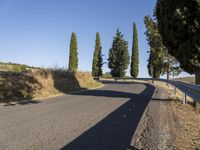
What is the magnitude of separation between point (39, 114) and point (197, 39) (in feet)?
26.6

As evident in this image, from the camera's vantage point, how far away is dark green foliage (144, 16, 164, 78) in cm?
4509

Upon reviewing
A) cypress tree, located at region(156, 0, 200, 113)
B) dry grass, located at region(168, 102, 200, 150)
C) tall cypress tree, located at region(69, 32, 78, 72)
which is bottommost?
dry grass, located at region(168, 102, 200, 150)

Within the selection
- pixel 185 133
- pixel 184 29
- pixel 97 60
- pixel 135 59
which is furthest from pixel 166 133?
pixel 97 60

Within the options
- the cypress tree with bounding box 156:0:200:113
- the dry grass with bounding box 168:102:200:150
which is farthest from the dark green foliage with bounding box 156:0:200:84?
the dry grass with bounding box 168:102:200:150

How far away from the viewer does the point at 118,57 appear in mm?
74125

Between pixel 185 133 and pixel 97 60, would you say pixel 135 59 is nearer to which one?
pixel 97 60

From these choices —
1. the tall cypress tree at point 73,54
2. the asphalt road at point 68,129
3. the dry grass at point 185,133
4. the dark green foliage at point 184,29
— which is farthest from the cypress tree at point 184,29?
the tall cypress tree at point 73,54

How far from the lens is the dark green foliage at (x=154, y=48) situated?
45094 mm

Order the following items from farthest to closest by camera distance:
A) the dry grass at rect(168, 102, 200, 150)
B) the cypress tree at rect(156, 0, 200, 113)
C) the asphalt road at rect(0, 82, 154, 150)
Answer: the cypress tree at rect(156, 0, 200, 113)
the dry grass at rect(168, 102, 200, 150)
the asphalt road at rect(0, 82, 154, 150)

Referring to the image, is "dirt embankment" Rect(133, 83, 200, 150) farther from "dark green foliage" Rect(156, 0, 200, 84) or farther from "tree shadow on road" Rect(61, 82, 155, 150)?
"dark green foliage" Rect(156, 0, 200, 84)

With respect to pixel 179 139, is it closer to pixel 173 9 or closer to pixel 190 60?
pixel 190 60

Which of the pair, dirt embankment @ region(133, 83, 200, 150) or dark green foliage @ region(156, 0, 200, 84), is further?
dark green foliage @ region(156, 0, 200, 84)

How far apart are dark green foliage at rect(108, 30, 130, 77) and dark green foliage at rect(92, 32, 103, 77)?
11.0 ft

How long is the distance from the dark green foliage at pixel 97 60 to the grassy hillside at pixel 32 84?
47384mm
